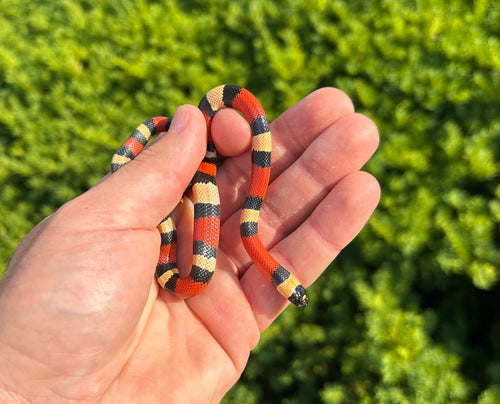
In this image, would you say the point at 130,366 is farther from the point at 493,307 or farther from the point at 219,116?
the point at 493,307

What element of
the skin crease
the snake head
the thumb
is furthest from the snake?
the thumb

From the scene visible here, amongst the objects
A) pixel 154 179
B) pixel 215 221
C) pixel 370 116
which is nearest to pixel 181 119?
pixel 154 179

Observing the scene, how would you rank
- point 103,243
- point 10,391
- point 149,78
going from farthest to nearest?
point 149,78 < point 103,243 < point 10,391

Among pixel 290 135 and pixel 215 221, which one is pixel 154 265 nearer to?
pixel 215 221

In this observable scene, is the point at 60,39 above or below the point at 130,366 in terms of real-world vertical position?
above

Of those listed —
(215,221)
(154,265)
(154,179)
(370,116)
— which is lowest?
(370,116)

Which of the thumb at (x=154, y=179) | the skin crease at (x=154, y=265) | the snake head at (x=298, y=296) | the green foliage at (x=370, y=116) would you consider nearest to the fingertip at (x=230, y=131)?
the skin crease at (x=154, y=265)

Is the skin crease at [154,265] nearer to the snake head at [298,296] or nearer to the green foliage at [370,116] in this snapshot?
the snake head at [298,296]

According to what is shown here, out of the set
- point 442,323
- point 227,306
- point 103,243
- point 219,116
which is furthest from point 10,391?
point 442,323
